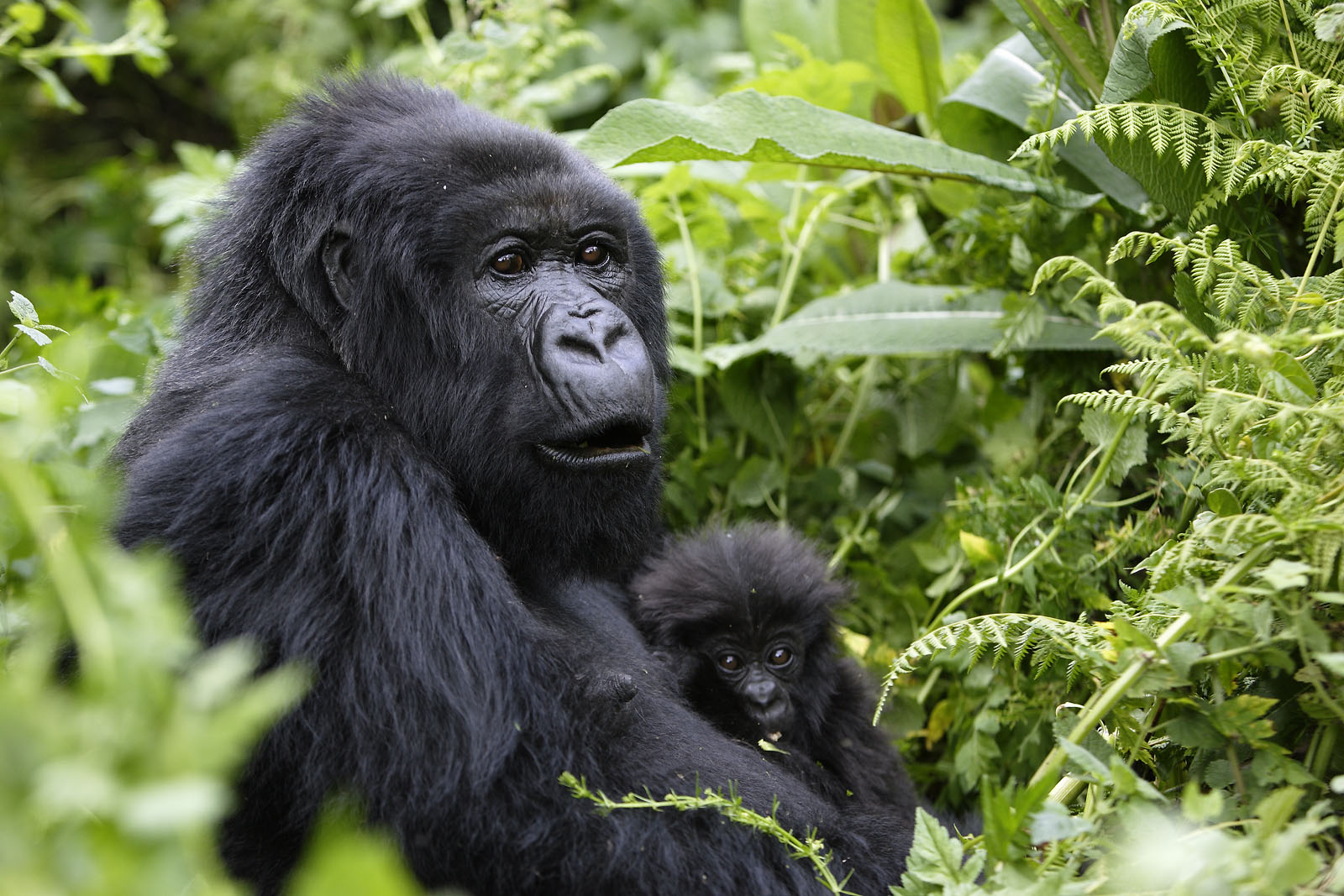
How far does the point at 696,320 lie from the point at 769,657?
1.33 m

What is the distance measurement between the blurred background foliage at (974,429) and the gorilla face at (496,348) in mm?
595

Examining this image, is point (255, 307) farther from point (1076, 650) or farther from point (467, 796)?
point (1076, 650)

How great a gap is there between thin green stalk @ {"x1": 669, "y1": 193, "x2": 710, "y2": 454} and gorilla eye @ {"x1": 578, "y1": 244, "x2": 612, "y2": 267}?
1185mm

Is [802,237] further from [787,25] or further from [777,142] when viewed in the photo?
[787,25]

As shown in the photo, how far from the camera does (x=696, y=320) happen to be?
13.3ft

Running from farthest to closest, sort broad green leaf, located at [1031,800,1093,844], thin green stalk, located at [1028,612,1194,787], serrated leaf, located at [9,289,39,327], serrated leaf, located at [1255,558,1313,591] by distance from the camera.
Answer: serrated leaf, located at [9,289,39,327] < thin green stalk, located at [1028,612,1194,787] < serrated leaf, located at [1255,558,1313,591] < broad green leaf, located at [1031,800,1093,844]

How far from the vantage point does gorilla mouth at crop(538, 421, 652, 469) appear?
2.47m

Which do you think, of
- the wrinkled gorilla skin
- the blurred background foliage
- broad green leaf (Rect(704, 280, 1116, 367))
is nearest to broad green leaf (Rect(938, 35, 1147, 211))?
the blurred background foliage

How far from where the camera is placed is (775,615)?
321 cm

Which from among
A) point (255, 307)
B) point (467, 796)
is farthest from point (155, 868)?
point (255, 307)

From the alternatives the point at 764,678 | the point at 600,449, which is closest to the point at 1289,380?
the point at 600,449

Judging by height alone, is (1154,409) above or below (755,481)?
above

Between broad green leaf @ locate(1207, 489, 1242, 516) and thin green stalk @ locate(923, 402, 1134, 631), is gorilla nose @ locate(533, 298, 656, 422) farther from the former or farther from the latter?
broad green leaf @ locate(1207, 489, 1242, 516)

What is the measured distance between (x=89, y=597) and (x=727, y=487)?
3.21 metres
